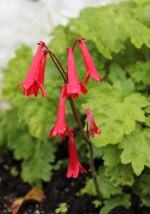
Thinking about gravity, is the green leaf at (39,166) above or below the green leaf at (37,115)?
below

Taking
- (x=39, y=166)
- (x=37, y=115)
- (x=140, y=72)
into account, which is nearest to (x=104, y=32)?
(x=140, y=72)

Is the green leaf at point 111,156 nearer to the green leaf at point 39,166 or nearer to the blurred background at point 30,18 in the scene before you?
the green leaf at point 39,166

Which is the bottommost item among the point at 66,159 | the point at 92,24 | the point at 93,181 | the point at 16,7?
the point at 93,181

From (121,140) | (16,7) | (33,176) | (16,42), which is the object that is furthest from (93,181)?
(16,7)

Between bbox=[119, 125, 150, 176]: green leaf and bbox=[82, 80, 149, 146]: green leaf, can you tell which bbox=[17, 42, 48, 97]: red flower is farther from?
bbox=[119, 125, 150, 176]: green leaf

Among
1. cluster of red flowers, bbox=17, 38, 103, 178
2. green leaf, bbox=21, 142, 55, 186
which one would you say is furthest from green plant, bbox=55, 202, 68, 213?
cluster of red flowers, bbox=17, 38, 103, 178

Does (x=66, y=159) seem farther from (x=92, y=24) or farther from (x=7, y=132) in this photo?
(x=92, y=24)

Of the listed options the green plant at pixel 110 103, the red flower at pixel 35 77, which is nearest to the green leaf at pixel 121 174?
the green plant at pixel 110 103
